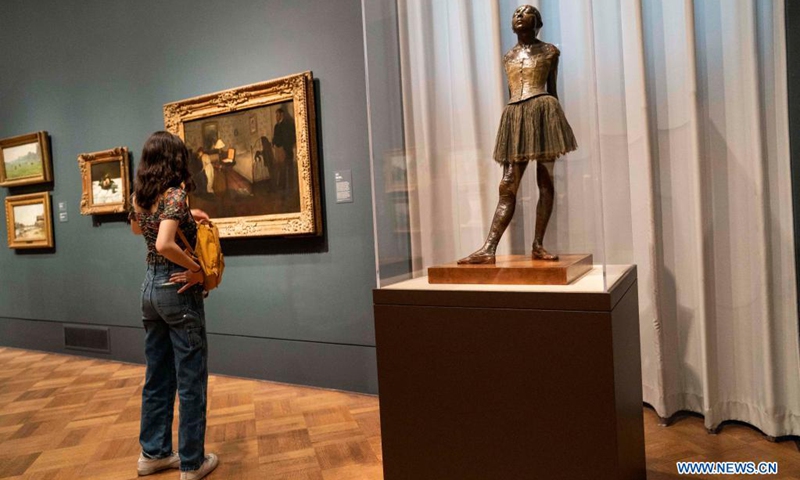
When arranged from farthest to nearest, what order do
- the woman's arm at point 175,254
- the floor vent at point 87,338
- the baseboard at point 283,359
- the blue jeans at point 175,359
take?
the floor vent at point 87,338, the baseboard at point 283,359, the blue jeans at point 175,359, the woman's arm at point 175,254

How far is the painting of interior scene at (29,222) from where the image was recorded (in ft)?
21.7

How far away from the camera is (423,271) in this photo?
2.70 metres

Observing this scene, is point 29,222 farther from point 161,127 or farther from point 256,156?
point 256,156

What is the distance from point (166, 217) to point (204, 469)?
1.38 meters

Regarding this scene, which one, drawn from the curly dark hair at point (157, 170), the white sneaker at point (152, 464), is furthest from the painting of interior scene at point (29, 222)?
the curly dark hair at point (157, 170)

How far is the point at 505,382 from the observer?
1.83 metres

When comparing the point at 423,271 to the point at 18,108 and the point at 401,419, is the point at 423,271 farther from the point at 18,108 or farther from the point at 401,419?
the point at 18,108

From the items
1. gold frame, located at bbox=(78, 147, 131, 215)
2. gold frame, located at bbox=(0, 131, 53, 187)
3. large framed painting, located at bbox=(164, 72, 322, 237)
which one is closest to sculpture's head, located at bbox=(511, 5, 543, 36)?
large framed painting, located at bbox=(164, 72, 322, 237)

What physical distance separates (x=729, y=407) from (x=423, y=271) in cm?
212

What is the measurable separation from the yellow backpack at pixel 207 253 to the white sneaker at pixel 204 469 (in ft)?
3.18

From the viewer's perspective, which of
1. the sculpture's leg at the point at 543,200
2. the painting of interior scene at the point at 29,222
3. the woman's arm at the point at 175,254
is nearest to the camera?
the sculpture's leg at the point at 543,200

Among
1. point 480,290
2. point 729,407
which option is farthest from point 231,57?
point 729,407

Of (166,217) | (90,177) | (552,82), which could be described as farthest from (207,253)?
(90,177)

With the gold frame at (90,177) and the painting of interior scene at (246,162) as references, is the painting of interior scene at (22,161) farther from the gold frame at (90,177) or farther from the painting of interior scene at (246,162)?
the painting of interior scene at (246,162)
